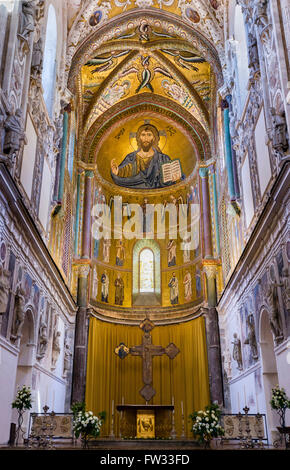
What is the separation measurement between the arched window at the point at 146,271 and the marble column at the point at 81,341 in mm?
4244

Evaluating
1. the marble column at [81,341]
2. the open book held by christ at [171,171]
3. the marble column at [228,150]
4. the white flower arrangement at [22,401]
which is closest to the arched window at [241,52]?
the marble column at [228,150]

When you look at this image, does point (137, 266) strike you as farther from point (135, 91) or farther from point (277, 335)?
point (277, 335)

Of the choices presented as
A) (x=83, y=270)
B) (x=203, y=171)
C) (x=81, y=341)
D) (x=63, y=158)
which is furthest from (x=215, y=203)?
(x=81, y=341)

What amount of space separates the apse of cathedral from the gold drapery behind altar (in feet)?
0.26

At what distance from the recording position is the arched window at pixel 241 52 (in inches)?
651

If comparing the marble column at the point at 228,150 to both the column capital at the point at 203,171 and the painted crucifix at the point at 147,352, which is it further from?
the painted crucifix at the point at 147,352

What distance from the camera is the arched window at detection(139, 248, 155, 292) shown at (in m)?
25.9

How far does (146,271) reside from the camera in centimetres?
2642

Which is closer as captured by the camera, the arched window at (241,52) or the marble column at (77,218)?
the arched window at (241,52)

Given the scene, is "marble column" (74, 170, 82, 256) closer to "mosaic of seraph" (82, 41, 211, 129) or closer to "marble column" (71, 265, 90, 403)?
"marble column" (71, 265, 90, 403)

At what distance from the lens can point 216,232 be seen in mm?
22875

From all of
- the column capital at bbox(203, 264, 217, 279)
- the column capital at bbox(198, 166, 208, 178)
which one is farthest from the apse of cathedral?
the column capital at bbox(198, 166, 208, 178)

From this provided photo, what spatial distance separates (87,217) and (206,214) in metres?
6.21

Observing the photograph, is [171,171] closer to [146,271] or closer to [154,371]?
[146,271]
